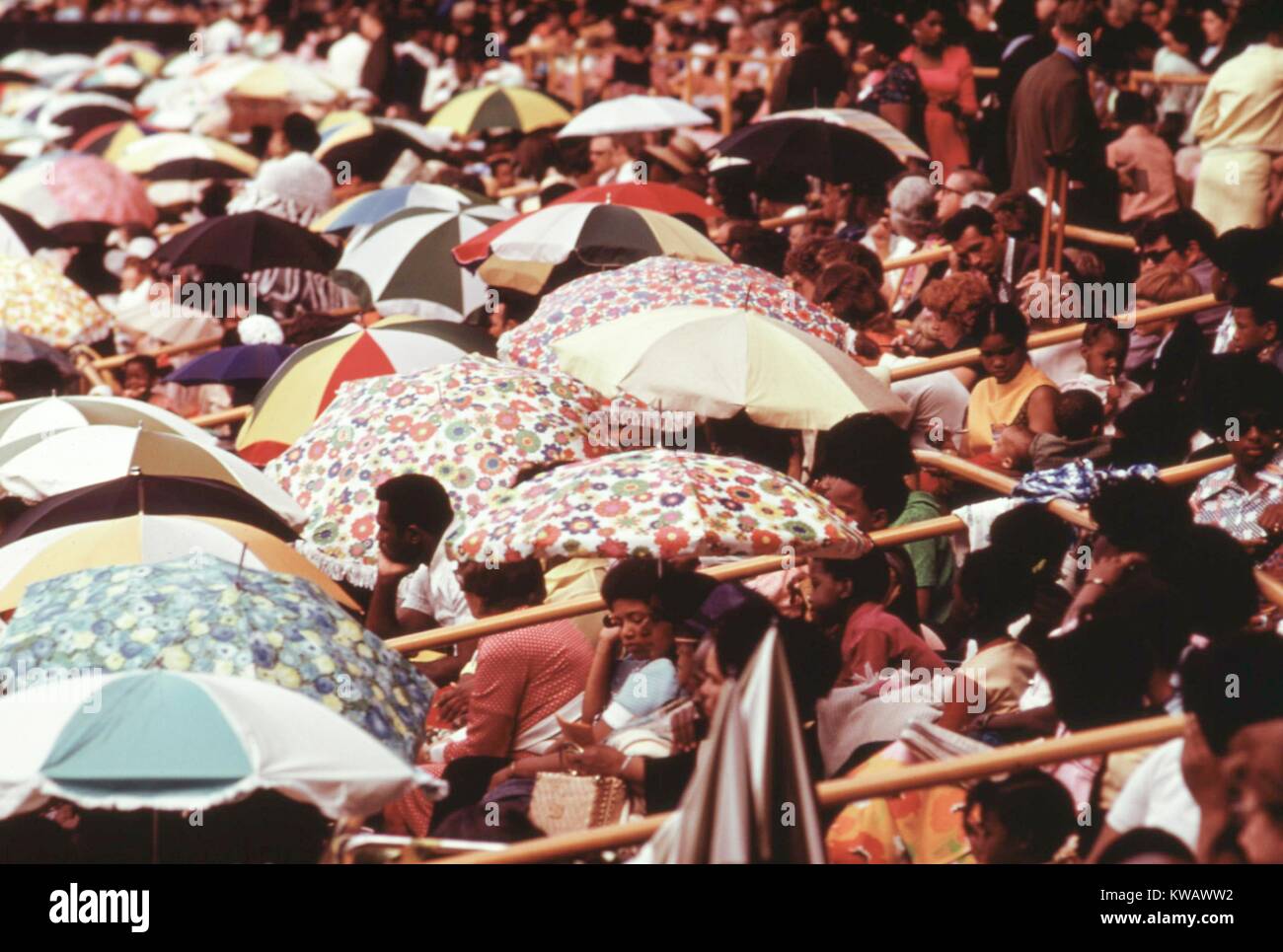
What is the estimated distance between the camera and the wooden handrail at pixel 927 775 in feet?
17.9

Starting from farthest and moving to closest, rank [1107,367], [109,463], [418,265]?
[418,265] → [1107,367] → [109,463]

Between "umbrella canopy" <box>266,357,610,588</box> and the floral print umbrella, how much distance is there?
81 centimetres

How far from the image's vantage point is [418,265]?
1395 centimetres

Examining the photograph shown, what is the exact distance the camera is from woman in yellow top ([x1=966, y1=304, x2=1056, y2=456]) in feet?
31.1

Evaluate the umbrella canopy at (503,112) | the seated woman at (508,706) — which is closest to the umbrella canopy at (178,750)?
the seated woman at (508,706)

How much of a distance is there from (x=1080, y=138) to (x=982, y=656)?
6.31m

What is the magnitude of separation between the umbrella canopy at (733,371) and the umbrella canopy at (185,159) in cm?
1159

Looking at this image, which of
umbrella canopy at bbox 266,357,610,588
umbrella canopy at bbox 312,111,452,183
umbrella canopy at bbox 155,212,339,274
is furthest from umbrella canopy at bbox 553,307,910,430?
umbrella canopy at bbox 312,111,452,183

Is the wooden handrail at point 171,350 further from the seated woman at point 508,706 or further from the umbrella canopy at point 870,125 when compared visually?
the seated woman at point 508,706

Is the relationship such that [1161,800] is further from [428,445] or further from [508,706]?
[428,445]

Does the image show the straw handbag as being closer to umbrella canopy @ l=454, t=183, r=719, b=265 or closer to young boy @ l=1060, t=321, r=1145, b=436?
young boy @ l=1060, t=321, r=1145, b=436

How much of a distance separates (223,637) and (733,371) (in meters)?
2.93

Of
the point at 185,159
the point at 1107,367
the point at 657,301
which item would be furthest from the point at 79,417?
the point at 185,159
